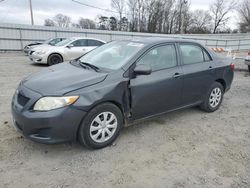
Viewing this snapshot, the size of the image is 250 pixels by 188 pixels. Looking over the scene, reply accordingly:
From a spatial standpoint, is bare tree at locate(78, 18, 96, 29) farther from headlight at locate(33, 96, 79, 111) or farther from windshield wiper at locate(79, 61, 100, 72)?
headlight at locate(33, 96, 79, 111)

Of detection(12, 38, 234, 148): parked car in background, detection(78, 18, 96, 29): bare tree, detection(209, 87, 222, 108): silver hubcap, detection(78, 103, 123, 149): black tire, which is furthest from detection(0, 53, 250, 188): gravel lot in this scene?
detection(78, 18, 96, 29): bare tree

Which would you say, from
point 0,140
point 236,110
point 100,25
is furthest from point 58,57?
point 100,25

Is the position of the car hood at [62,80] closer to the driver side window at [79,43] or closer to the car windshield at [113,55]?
the car windshield at [113,55]

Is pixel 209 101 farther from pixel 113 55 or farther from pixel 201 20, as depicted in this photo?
pixel 201 20

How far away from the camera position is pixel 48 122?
2.55 metres

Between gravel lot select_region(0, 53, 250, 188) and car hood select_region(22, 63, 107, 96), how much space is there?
2.89ft

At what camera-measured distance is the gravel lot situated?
2422mm

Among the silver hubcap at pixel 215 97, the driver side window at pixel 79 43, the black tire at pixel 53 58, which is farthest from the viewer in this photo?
the driver side window at pixel 79 43

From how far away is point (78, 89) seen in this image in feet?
8.92

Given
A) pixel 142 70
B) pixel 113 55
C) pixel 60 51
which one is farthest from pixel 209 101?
pixel 60 51

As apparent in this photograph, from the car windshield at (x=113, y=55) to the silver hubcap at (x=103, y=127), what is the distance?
76 cm

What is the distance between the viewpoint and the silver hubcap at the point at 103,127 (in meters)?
2.89

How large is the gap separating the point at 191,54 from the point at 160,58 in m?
0.87

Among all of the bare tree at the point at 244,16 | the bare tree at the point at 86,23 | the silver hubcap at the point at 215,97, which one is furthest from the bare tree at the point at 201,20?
the silver hubcap at the point at 215,97
